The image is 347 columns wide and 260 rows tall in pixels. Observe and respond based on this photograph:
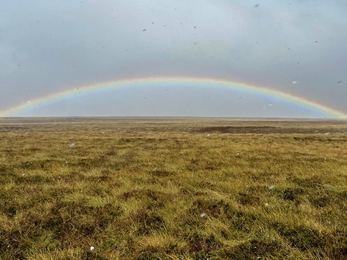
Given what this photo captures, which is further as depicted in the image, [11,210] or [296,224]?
[11,210]

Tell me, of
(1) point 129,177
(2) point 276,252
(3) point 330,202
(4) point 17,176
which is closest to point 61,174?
(4) point 17,176

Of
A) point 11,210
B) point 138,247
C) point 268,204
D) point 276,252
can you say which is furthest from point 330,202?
point 11,210

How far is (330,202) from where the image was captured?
20.5 ft

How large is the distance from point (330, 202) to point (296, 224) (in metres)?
2.04

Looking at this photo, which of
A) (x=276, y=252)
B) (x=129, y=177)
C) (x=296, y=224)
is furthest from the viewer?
(x=129, y=177)

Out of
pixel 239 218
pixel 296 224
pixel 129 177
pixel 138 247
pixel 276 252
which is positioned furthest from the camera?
pixel 129 177

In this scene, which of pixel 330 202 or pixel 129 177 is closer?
pixel 330 202

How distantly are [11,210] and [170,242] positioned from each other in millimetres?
4451

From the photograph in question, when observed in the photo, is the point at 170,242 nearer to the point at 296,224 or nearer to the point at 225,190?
the point at 296,224

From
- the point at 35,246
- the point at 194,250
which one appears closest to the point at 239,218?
the point at 194,250

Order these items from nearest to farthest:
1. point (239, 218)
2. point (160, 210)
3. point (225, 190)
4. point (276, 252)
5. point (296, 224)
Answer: point (276, 252)
point (296, 224)
point (239, 218)
point (160, 210)
point (225, 190)

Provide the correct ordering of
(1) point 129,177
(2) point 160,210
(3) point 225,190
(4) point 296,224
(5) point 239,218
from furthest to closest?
(1) point 129,177
(3) point 225,190
(2) point 160,210
(5) point 239,218
(4) point 296,224

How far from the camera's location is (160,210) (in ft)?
19.5

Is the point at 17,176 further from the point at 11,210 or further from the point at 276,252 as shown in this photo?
the point at 276,252
